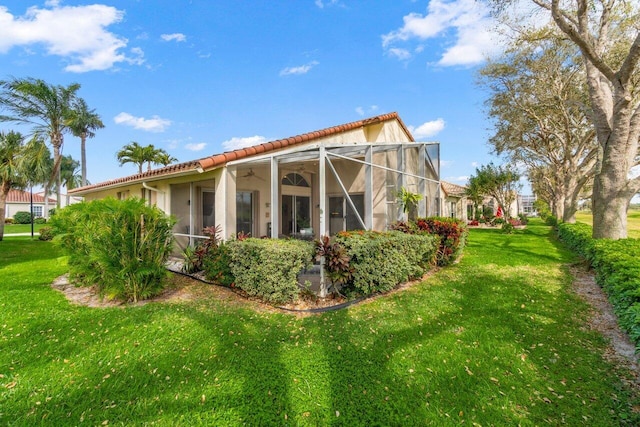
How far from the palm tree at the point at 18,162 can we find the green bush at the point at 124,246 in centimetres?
1489

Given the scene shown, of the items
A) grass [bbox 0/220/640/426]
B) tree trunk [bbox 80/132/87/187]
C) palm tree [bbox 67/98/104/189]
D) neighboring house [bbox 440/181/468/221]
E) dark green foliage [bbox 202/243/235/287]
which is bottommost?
grass [bbox 0/220/640/426]

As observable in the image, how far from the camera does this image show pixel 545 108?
19.4 metres

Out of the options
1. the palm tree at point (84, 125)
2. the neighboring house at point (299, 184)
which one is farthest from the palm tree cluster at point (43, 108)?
the neighboring house at point (299, 184)

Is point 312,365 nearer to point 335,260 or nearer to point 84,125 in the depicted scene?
point 335,260

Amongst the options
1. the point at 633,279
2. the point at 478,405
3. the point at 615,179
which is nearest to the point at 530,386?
the point at 478,405

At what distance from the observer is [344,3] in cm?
1054

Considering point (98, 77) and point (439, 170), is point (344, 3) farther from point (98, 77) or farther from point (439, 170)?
point (98, 77)

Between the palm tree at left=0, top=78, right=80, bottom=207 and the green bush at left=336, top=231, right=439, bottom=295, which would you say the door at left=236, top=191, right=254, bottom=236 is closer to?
the green bush at left=336, top=231, right=439, bottom=295

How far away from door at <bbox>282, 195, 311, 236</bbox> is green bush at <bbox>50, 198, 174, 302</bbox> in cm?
615

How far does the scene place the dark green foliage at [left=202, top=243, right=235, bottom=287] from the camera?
6895 millimetres

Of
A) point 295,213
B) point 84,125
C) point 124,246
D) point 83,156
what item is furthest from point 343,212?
point 83,156

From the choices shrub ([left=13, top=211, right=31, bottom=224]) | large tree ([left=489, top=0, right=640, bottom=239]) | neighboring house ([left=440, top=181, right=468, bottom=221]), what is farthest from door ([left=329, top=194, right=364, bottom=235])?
shrub ([left=13, top=211, right=31, bottom=224])

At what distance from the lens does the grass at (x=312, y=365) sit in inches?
117

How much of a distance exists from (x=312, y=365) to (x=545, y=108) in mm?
23517
